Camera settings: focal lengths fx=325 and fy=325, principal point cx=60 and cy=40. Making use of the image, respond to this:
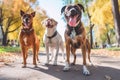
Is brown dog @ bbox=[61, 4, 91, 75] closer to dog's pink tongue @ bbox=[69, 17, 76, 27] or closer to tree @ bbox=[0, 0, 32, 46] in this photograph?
dog's pink tongue @ bbox=[69, 17, 76, 27]

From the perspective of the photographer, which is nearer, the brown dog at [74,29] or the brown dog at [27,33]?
the brown dog at [74,29]

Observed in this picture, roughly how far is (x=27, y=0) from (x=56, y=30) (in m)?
36.7

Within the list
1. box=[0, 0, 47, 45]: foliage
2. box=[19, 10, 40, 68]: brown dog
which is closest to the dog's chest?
box=[19, 10, 40, 68]: brown dog

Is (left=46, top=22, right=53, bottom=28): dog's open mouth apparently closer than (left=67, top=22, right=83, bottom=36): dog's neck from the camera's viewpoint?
No

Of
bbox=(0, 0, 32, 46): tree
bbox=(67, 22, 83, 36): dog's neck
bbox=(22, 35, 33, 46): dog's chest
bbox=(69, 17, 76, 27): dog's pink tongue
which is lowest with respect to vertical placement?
bbox=(22, 35, 33, 46): dog's chest

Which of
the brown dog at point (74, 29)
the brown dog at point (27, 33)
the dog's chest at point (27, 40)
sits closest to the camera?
the brown dog at point (74, 29)

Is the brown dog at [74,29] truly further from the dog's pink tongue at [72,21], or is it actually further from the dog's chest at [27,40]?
the dog's chest at [27,40]

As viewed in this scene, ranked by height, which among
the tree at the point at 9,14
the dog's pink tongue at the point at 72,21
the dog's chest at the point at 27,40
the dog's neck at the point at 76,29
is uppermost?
the tree at the point at 9,14

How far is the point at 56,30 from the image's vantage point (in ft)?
36.0

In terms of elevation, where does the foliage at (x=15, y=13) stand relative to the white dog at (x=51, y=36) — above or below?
above

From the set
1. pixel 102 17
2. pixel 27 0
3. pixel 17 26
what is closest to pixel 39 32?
pixel 17 26

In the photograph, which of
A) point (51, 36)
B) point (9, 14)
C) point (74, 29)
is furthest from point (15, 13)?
point (74, 29)

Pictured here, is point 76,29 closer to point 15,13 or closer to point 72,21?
point 72,21

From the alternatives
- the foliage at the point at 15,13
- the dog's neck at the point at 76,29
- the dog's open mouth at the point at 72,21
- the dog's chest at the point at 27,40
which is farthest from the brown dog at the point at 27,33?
the foliage at the point at 15,13
